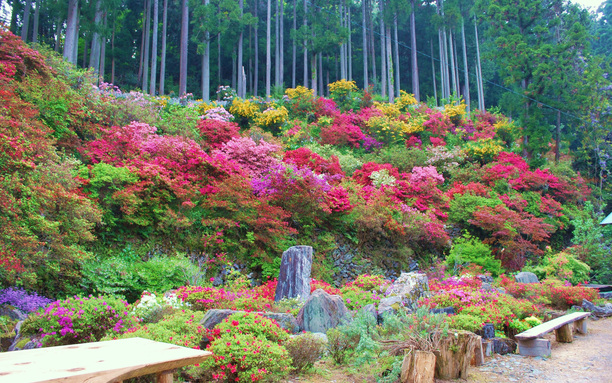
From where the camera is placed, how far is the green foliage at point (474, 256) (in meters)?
11.7

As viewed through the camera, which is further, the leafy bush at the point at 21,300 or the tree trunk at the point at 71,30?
the tree trunk at the point at 71,30

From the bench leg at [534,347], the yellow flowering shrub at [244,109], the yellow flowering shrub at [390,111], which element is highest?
the yellow flowering shrub at [390,111]

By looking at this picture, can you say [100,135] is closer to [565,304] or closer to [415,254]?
[415,254]

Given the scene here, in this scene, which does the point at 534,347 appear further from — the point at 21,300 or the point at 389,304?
the point at 21,300

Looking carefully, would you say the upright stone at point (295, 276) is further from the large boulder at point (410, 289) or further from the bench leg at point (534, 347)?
the bench leg at point (534, 347)

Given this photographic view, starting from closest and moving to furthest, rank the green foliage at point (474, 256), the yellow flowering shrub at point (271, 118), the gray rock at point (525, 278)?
the gray rock at point (525, 278) < the green foliage at point (474, 256) < the yellow flowering shrub at point (271, 118)

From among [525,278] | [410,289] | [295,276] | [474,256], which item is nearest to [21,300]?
[295,276]

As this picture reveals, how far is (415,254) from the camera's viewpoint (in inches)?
475

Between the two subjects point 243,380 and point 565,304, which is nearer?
point 243,380

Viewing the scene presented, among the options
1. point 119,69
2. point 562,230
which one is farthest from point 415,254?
point 119,69

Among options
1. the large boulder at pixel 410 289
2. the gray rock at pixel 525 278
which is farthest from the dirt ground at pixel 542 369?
the gray rock at pixel 525 278

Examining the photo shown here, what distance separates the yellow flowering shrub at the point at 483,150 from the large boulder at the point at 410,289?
34.6 ft

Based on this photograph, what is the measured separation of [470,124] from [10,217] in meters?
20.0

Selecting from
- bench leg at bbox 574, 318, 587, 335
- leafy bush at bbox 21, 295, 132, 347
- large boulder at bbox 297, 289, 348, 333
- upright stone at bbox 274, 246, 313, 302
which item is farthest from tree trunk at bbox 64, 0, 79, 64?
bench leg at bbox 574, 318, 587, 335
